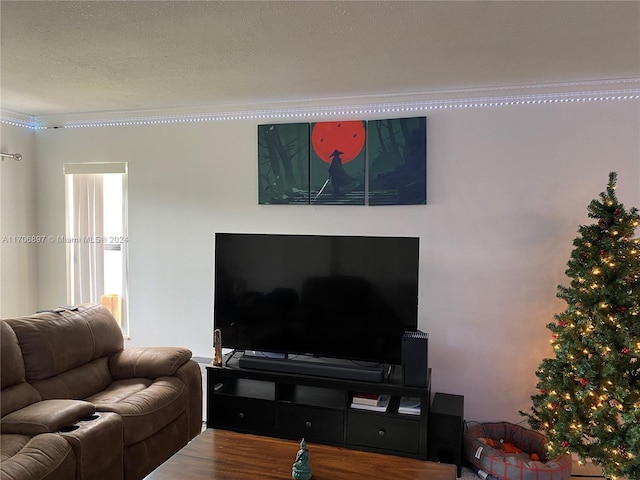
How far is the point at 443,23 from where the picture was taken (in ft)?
7.19

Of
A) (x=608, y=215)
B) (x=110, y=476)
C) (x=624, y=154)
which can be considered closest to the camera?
(x=110, y=476)

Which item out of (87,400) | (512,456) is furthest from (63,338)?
(512,456)

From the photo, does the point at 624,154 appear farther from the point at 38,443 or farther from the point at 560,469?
the point at 38,443

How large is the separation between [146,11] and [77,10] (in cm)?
30

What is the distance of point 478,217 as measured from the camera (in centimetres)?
335

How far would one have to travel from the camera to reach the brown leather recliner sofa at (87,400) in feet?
7.36

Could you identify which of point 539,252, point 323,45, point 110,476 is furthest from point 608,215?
point 110,476

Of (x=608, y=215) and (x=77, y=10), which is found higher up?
(x=77, y=10)

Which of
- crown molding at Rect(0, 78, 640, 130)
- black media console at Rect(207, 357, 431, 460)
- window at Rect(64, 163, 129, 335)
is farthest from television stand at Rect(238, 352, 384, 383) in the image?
crown molding at Rect(0, 78, 640, 130)

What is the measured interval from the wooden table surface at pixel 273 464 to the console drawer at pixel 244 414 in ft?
2.46

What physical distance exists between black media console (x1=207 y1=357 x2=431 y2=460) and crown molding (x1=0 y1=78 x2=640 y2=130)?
1.89m

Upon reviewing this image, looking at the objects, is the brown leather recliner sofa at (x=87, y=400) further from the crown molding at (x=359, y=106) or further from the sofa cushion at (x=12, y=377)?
the crown molding at (x=359, y=106)

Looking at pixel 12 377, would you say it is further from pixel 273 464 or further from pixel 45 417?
pixel 273 464

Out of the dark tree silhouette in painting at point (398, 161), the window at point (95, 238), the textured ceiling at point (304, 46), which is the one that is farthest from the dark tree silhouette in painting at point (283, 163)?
the window at point (95, 238)
